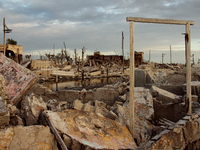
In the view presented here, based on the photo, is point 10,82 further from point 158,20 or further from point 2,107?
point 158,20

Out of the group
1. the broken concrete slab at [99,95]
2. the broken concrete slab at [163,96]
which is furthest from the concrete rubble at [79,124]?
the broken concrete slab at [99,95]

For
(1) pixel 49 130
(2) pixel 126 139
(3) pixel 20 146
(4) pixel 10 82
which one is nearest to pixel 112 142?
(2) pixel 126 139

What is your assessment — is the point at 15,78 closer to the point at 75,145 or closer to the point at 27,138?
the point at 27,138

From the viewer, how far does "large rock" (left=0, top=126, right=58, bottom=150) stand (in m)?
2.62

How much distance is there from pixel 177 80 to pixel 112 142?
25.2ft

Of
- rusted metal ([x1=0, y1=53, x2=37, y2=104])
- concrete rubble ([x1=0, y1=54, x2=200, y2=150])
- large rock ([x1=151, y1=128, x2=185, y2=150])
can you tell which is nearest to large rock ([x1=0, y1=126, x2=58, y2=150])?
concrete rubble ([x1=0, y1=54, x2=200, y2=150])

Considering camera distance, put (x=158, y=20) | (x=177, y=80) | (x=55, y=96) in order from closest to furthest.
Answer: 1. (x=158, y=20)
2. (x=55, y=96)
3. (x=177, y=80)

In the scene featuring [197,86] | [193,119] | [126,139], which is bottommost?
[126,139]

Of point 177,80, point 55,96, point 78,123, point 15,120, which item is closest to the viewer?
point 15,120

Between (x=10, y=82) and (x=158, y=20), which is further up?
(x=158, y=20)

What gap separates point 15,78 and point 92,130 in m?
2.28

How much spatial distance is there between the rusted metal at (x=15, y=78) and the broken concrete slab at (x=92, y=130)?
3.90 ft

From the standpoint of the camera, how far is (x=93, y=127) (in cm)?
357

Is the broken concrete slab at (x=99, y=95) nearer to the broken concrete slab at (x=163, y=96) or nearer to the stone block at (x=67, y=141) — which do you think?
the broken concrete slab at (x=163, y=96)
